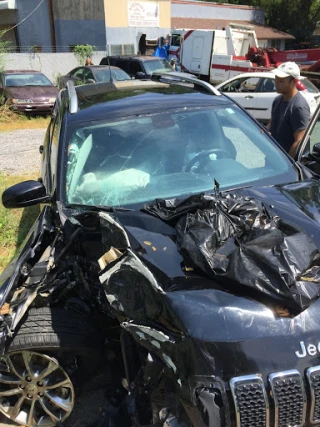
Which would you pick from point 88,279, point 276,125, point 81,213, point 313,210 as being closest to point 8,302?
point 88,279

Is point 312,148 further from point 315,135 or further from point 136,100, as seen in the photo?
point 136,100

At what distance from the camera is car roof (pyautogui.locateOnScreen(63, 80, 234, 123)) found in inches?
136

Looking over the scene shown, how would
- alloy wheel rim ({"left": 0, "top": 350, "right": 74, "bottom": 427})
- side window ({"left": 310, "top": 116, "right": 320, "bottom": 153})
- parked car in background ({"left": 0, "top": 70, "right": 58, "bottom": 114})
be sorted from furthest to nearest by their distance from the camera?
parked car in background ({"left": 0, "top": 70, "right": 58, "bottom": 114})
side window ({"left": 310, "top": 116, "right": 320, "bottom": 153})
alloy wheel rim ({"left": 0, "top": 350, "right": 74, "bottom": 427})

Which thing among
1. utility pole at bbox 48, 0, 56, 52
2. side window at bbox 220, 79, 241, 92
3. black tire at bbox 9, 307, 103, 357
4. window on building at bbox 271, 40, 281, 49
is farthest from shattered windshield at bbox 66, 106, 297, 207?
window on building at bbox 271, 40, 281, 49

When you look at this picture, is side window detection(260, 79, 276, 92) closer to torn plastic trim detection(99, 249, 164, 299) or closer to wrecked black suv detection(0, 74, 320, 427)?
wrecked black suv detection(0, 74, 320, 427)

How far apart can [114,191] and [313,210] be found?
1.34 m

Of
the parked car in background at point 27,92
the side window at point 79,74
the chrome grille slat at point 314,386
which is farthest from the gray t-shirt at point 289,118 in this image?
the side window at point 79,74

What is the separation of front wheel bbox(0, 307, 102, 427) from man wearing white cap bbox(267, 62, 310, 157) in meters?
3.07

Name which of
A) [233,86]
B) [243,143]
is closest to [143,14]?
[233,86]

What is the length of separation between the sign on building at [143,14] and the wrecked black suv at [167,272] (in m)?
23.3

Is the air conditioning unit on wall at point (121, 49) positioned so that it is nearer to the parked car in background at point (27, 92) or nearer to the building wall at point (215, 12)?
the building wall at point (215, 12)

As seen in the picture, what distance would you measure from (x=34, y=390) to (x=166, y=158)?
184 cm

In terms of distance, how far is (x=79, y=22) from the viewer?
25.2m

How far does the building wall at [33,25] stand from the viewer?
26109 mm
